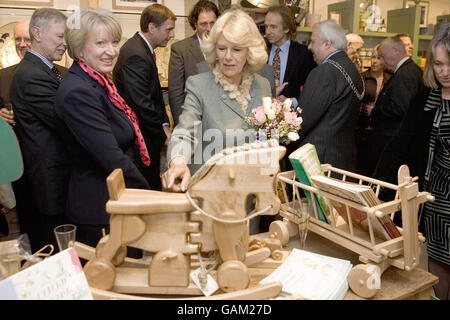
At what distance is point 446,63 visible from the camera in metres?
1.75

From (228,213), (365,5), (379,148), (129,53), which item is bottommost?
(379,148)

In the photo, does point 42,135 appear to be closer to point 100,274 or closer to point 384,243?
point 100,274

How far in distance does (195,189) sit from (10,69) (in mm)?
2422

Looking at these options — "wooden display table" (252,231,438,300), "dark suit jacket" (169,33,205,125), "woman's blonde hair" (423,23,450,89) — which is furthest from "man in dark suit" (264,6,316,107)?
"wooden display table" (252,231,438,300)

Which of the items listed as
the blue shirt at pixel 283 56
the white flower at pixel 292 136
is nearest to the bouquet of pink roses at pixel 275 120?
the white flower at pixel 292 136

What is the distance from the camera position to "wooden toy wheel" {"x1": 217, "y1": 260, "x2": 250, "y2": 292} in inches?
41.9

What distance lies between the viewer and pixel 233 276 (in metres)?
1.07

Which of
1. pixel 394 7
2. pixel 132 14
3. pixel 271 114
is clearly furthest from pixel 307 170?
pixel 394 7

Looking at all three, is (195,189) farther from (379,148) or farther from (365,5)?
(365,5)

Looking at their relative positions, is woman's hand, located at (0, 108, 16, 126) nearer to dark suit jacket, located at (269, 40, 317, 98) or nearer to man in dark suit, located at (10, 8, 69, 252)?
man in dark suit, located at (10, 8, 69, 252)

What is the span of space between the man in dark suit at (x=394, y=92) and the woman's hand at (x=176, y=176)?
102 inches

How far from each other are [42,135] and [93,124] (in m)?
0.77

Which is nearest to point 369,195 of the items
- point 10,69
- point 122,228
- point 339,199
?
point 339,199

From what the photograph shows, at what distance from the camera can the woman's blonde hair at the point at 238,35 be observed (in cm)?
173
